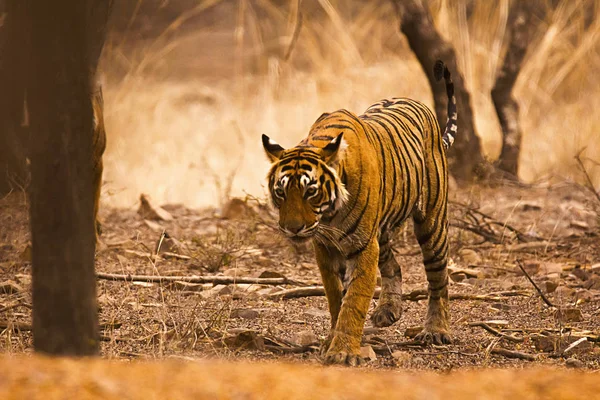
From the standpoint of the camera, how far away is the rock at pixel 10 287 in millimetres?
5656

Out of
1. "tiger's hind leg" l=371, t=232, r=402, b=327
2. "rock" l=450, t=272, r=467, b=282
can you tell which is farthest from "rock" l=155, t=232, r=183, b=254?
"tiger's hind leg" l=371, t=232, r=402, b=327

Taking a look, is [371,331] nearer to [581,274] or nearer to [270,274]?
[270,274]

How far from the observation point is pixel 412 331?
5.34m

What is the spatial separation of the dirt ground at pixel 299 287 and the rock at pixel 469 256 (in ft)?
0.04

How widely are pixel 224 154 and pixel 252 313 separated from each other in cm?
645

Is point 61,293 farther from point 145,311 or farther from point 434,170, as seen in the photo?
point 434,170

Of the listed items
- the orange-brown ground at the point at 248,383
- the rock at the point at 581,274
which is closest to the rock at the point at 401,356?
the orange-brown ground at the point at 248,383

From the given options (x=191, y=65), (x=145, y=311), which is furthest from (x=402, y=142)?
(x=191, y=65)

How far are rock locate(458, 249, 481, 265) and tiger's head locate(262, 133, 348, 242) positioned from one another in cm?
279

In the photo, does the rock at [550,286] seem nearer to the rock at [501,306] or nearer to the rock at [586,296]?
the rock at [586,296]

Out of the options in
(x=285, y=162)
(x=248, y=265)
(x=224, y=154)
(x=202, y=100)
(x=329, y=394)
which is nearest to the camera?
(x=329, y=394)

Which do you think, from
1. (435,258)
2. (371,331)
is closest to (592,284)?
(435,258)

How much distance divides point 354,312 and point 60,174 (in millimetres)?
1509

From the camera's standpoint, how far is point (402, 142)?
5.27m
